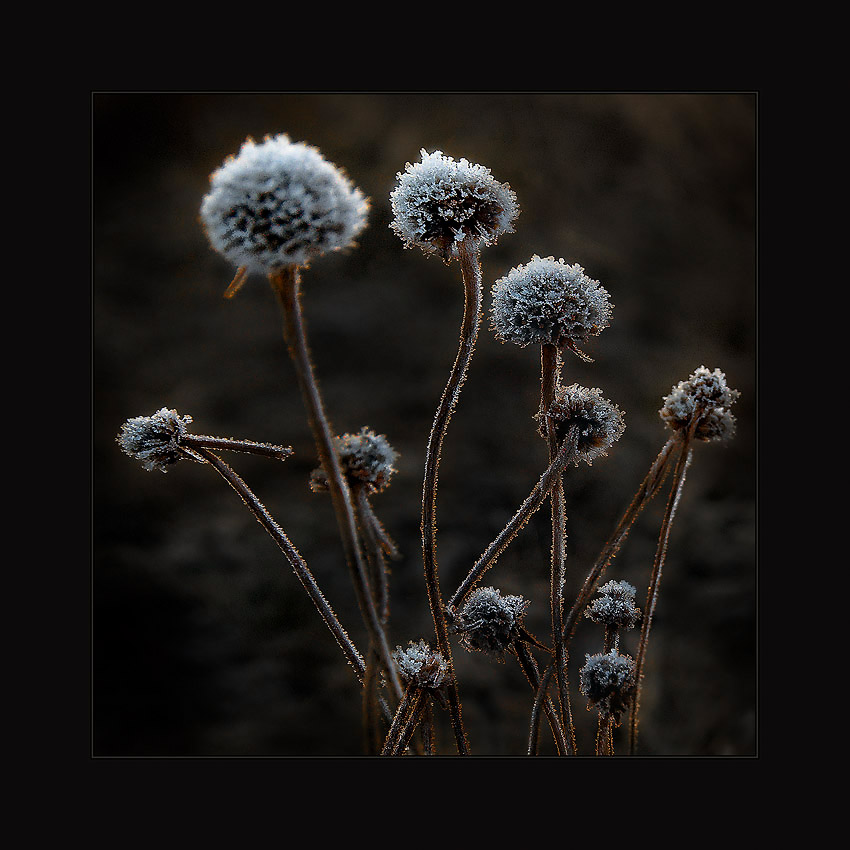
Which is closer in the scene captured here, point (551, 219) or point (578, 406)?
point (578, 406)

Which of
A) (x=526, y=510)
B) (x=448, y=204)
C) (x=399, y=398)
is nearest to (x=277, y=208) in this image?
(x=448, y=204)

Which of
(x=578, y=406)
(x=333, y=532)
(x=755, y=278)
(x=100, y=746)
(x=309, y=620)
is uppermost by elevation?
(x=755, y=278)

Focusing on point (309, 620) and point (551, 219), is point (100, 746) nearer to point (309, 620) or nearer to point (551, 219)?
point (309, 620)

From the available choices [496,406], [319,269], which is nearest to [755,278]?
[496,406]

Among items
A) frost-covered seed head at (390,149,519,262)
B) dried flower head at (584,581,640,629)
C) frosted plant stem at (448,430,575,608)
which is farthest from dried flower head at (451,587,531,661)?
frost-covered seed head at (390,149,519,262)

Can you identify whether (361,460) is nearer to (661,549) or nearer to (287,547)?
(287,547)

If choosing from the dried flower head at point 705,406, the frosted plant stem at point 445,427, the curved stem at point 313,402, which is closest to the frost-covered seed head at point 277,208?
the curved stem at point 313,402

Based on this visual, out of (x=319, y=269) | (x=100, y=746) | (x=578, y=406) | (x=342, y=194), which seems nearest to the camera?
(x=342, y=194)
